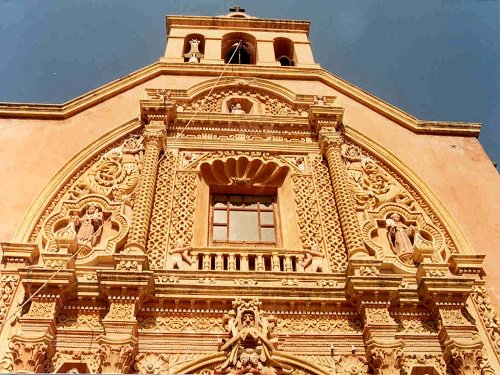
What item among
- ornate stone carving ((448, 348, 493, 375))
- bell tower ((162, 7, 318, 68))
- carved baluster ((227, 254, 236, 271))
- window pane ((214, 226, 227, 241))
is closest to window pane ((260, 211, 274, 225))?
window pane ((214, 226, 227, 241))

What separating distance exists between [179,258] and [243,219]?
189 cm

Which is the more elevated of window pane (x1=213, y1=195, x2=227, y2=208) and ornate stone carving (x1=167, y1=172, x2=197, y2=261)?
window pane (x1=213, y1=195, x2=227, y2=208)

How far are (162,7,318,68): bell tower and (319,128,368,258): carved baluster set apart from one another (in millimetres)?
4476

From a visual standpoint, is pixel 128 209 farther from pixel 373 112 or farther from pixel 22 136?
pixel 373 112

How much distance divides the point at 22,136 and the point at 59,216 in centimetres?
242

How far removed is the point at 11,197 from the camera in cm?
978

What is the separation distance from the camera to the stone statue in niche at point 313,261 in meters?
9.21

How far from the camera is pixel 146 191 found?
9.84m

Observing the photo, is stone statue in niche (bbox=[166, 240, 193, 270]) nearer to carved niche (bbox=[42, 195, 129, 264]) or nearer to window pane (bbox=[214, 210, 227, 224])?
carved niche (bbox=[42, 195, 129, 264])

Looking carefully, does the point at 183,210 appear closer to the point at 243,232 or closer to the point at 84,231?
the point at 243,232

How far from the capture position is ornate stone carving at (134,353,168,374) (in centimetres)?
760

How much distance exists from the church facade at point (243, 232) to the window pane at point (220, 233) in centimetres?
3

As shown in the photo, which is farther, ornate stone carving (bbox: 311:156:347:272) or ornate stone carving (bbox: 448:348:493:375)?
ornate stone carving (bbox: 311:156:347:272)

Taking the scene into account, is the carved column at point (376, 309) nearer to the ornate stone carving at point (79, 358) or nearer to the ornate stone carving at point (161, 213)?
the ornate stone carving at point (161, 213)
